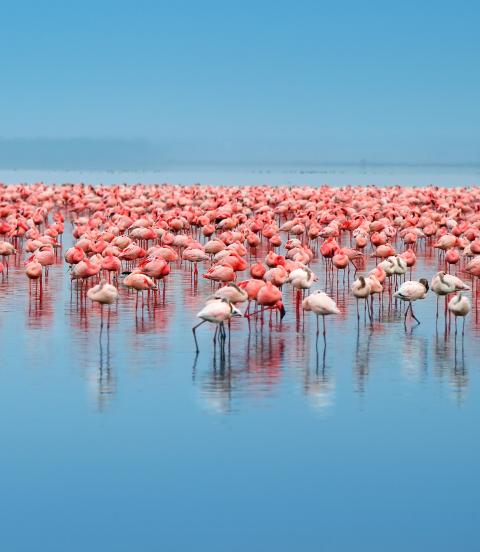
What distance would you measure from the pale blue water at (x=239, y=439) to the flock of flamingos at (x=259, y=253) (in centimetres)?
78

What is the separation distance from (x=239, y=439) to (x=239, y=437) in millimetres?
71

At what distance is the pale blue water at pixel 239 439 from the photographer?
412 inches

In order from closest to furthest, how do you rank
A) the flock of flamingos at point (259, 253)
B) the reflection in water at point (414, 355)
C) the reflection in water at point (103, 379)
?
the reflection in water at point (103, 379)
the reflection in water at point (414, 355)
the flock of flamingos at point (259, 253)

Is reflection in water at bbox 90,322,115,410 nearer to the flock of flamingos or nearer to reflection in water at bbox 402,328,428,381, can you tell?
the flock of flamingos

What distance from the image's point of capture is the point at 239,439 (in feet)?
42.4

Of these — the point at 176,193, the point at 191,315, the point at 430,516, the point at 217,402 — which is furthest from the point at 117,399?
the point at 176,193

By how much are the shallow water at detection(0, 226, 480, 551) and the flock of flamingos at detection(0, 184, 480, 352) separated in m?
0.76

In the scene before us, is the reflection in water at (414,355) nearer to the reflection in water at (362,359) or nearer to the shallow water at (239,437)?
the shallow water at (239,437)

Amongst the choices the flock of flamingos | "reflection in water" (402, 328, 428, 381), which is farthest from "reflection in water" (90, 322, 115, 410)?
"reflection in water" (402, 328, 428, 381)

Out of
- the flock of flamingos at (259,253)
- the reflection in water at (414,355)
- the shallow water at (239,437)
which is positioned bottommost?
the shallow water at (239,437)

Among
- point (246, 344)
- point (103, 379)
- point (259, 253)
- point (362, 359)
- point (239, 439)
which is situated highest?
point (259, 253)

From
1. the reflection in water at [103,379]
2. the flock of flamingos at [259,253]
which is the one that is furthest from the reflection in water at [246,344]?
the flock of flamingos at [259,253]

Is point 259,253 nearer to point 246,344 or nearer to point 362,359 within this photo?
point 246,344

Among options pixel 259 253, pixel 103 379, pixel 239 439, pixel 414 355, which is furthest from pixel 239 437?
pixel 259 253
